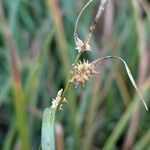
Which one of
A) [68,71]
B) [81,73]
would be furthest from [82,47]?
[68,71]

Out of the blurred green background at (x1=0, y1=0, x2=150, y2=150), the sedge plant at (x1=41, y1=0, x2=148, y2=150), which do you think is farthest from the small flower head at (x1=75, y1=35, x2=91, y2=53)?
the blurred green background at (x1=0, y1=0, x2=150, y2=150)

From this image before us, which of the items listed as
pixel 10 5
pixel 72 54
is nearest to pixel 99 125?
pixel 72 54

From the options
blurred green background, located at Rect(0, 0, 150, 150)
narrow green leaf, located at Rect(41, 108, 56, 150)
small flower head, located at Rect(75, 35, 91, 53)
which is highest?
blurred green background, located at Rect(0, 0, 150, 150)

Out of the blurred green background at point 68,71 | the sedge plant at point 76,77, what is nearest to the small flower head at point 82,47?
the sedge plant at point 76,77

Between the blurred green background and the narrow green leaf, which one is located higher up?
the blurred green background

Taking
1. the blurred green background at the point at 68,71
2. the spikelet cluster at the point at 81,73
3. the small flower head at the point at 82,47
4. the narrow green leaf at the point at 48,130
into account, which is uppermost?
the blurred green background at the point at 68,71

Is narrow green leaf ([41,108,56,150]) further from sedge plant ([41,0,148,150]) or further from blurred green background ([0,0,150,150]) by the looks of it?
blurred green background ([0,0,150,150])

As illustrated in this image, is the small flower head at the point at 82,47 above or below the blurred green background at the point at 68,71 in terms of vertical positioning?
below

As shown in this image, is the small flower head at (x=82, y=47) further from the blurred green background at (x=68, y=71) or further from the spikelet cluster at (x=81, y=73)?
the blurred green background at (x=68, y=71)
